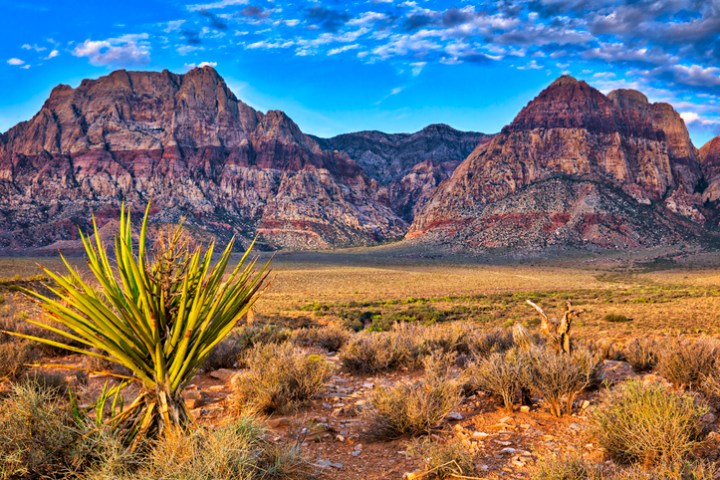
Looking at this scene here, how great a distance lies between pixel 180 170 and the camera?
132 meters

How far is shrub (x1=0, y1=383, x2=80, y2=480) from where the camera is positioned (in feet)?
9.77

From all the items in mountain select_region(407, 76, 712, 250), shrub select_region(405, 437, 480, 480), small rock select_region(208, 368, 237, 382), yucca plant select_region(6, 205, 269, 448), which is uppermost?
mountain select_region(407, 76, 712, 250)

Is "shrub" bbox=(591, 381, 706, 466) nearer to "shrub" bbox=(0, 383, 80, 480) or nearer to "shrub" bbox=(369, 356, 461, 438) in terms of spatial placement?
"shrub" bbox=(369, 356, 461, 438)

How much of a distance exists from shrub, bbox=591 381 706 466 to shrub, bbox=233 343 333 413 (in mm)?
3300

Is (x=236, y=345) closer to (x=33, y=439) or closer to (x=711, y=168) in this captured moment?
(x=33, y=439)

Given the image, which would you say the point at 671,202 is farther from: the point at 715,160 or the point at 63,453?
the point at 63,453

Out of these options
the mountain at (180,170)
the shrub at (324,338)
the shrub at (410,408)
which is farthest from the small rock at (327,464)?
the mountain at (180,170)

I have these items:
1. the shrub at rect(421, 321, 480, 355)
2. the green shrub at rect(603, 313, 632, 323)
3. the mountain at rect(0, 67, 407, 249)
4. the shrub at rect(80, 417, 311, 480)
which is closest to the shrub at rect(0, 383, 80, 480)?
the shrub at rect(80, 417, 311, 480)

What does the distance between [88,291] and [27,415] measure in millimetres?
1137

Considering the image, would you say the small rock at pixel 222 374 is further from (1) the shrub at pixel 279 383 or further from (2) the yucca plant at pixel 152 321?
(2) the yucca plant at pixel 152 321

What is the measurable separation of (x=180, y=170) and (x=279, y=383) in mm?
138045

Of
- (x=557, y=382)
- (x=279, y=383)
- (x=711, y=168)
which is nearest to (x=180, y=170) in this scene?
(x=279, y=383)

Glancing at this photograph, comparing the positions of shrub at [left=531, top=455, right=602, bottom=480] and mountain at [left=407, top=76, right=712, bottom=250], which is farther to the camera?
mountain at [left=407, top=76, right=712, bottom=250]

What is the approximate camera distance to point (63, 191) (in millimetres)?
121750
